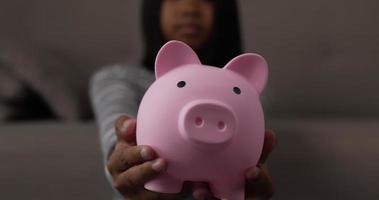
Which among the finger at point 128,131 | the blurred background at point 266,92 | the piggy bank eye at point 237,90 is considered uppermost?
the piggy bank eye at point 237,90

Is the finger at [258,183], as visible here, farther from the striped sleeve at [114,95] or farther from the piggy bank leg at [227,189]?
the striped sleeve at [114,95]

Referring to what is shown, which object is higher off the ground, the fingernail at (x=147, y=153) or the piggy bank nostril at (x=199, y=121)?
the piggy bank nostril at (x=199, y=121)

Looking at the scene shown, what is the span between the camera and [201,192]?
1.83 ft

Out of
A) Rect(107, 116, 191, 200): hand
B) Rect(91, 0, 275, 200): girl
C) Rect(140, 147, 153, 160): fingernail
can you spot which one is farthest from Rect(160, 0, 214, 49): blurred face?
Rect(140, 147, 153, 160): fingernail

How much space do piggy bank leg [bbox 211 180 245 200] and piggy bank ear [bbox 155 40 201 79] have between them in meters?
0.12

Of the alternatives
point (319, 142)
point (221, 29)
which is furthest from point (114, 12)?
point (319, 142)

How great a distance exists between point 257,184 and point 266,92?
2.01 ft

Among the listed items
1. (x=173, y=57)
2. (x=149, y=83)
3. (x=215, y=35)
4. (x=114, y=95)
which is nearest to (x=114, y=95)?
(x=114, y=95)

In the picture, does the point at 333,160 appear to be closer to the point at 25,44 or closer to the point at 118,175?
the point at 118,175

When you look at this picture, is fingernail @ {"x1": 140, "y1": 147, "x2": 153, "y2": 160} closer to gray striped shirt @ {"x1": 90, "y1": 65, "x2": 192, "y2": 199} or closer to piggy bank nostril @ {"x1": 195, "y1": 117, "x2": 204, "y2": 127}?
piggy bank nostril @ {"x1": 195, "y1": 117, "x2": 204, "y2": 127}

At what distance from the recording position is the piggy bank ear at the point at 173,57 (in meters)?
0.58

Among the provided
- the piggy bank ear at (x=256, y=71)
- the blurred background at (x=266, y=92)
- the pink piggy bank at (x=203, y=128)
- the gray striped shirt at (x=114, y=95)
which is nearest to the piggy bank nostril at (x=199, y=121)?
the pink piggy bank at (x=203, y=128)

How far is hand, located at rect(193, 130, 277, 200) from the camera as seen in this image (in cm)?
56

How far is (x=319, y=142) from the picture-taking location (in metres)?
0.96
